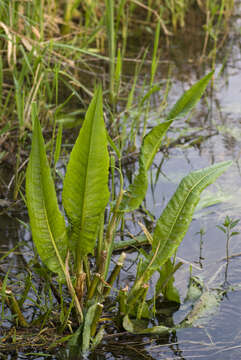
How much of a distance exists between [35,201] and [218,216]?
93cm

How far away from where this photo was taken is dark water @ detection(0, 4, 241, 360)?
138cm

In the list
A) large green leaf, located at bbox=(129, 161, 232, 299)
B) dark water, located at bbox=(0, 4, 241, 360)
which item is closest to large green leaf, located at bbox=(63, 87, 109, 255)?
large green leaf, located at bbox=(129, 161, 232, 299)

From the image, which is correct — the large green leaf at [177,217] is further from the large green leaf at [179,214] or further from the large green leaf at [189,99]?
the large green leaf at [189,99]

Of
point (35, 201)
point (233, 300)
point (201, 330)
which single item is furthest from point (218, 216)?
point (35, 201)

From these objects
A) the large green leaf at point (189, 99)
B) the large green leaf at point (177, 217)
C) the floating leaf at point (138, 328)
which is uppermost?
the large green leaf at point (189, 99)

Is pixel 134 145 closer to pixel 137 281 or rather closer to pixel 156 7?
pixel 137 281

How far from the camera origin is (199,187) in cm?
136

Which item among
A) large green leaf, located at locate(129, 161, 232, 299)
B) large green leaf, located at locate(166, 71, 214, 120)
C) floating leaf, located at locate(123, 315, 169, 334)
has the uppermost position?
large green leaf, located at locate(166, 71, 214, 120)

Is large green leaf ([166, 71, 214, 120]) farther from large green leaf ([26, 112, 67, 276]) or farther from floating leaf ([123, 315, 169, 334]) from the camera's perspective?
floating leaf ([123, 315, 169, 334])

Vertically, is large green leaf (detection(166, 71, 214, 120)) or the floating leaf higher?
large green leaf (detection(166, 71, 214, 120))

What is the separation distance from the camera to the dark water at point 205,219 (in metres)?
1.38

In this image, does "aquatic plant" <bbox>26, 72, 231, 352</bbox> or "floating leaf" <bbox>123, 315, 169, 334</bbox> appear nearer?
"aquatic plant" <bbox>26, 72, 231, 352</bbox>

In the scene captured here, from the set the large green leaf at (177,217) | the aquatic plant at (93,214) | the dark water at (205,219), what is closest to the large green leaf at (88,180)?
the aquatic plant at (93,214)

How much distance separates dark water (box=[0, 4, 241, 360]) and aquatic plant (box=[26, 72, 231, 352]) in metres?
0.07
